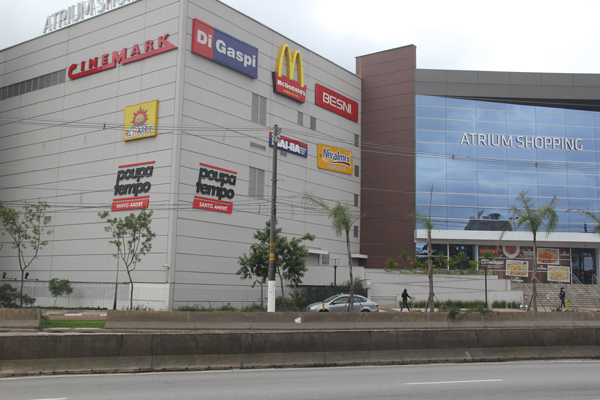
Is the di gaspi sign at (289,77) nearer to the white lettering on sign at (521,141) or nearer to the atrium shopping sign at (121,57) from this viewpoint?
the atrium shopping sign at (121,57)

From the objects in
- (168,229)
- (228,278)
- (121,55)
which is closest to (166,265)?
(168,229)

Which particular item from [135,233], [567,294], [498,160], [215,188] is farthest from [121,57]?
[567,294]

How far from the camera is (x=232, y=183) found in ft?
130

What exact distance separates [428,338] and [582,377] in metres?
3.98

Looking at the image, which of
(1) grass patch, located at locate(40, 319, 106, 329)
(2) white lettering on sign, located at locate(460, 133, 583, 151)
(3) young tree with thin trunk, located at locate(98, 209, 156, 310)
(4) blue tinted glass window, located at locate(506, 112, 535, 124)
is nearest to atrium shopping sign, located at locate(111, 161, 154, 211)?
(3) young tree with thin trunk, located at locate(98, 209, 156, 310)

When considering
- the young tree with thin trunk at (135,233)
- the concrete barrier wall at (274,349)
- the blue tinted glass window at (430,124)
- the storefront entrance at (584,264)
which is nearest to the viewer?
the concrete barrier wall at (274,349)

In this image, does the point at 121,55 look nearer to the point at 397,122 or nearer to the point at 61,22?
the point at 61,22

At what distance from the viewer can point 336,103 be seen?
52.0 m

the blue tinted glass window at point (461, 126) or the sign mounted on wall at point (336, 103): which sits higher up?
the sign mounted on wall at point (336, 103)

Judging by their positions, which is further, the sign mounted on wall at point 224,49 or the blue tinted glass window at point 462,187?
the blue tinted glass window at point 462,187

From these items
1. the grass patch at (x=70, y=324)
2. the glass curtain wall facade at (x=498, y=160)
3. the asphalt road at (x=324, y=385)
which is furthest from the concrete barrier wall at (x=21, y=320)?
the glass curtain wall facade at (x=498, y=160)

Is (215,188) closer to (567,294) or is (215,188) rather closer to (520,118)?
(567,294)

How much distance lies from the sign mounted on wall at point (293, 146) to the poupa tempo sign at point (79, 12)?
51.0 ft

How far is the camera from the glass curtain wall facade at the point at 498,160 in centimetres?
5259
